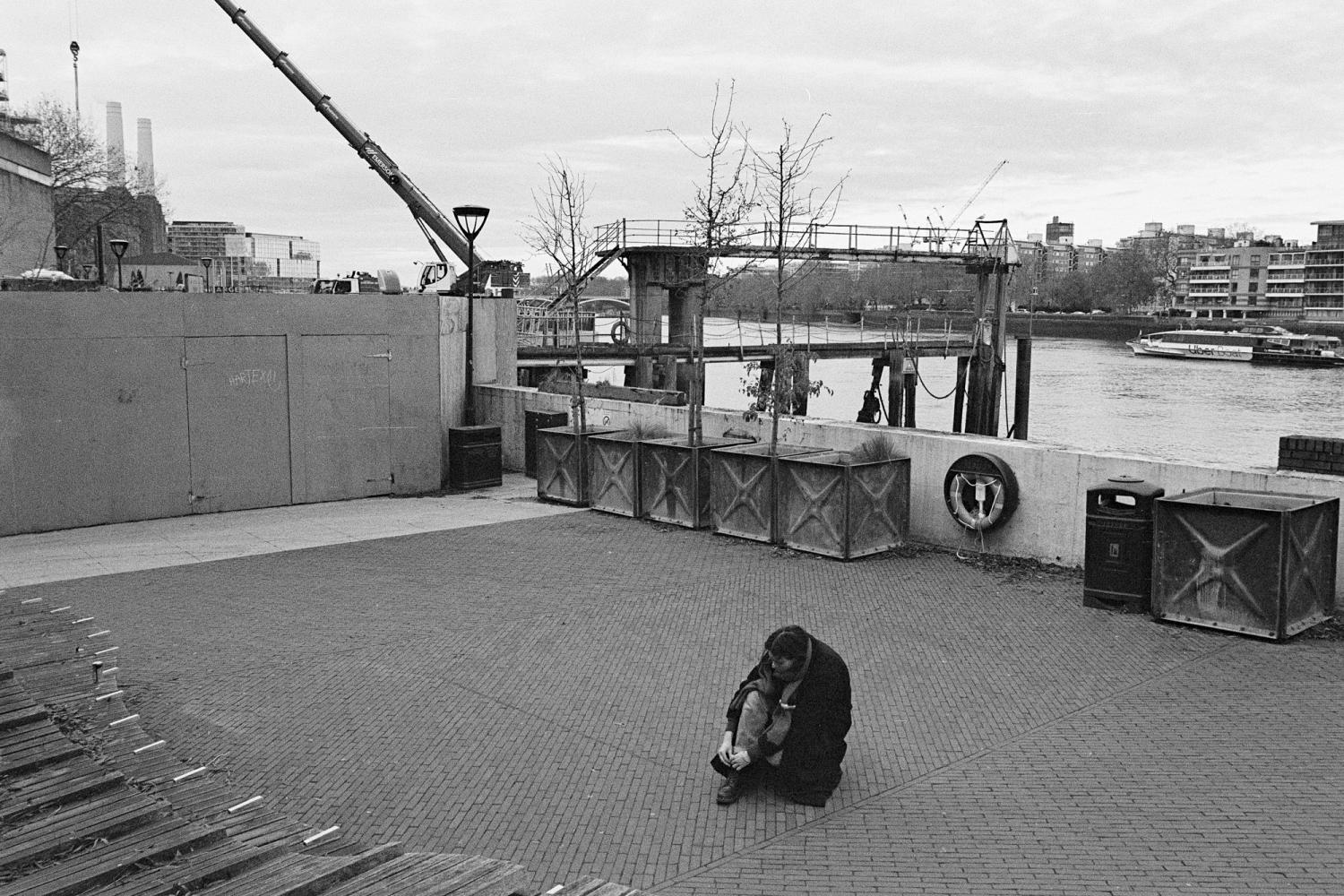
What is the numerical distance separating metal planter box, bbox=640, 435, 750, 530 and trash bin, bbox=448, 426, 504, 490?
3.82 meters

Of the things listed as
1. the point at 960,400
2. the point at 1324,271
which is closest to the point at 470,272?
the point at 960,400

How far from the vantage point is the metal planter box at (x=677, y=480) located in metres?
14.4

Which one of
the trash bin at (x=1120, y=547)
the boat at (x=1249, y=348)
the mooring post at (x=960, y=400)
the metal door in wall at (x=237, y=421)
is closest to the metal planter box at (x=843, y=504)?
the trash bin at (x=1120, y=547)

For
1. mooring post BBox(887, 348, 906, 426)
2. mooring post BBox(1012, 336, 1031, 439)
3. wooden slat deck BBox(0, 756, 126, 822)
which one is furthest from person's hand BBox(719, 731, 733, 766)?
mooring post BBox(887, 348, 906, 426)

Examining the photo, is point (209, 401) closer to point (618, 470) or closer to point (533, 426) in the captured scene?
point (533, 426)

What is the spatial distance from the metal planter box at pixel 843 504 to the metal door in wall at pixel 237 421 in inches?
299

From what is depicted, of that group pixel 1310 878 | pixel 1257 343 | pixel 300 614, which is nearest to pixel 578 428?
pixel 300 614

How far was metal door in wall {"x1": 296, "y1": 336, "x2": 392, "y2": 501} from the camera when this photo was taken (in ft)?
55.3

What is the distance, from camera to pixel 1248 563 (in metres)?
9.66

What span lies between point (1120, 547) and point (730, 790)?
5.52 meters

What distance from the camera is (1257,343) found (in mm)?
80125

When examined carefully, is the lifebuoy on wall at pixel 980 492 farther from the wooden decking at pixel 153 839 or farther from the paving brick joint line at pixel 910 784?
the wooden decking at pixel 153 839

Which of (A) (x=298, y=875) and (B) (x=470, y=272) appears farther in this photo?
(B) (x=470, y=272)

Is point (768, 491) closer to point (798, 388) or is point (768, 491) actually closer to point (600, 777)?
point (798, 388)
